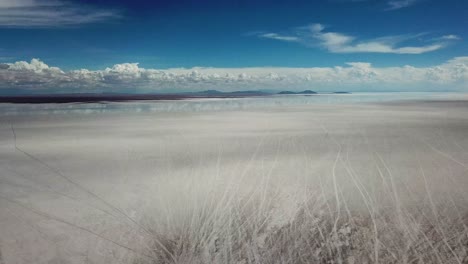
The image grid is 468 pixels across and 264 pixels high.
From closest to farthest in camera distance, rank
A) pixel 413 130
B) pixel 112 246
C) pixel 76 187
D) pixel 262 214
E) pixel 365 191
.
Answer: pixel 112 246 → pixel 262 214 → pixel 365 191 → pixel 76 187 → pixel 413 130

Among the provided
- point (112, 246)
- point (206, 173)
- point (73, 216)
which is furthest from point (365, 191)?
point (73, 216)

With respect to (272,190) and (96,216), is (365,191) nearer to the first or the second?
(272,190)

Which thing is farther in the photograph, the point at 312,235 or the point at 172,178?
the point at 172,178

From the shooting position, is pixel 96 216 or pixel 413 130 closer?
pixel 96 216

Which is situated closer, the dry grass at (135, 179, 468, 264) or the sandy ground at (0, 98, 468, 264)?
the dry grass at (135, 179, 468, 264)

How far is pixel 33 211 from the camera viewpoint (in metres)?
6.39

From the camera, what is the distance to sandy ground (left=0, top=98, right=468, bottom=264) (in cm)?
552

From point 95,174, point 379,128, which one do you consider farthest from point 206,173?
point 379,128

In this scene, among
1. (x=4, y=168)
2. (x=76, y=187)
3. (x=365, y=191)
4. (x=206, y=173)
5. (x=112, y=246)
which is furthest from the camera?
(x=4, y=168)

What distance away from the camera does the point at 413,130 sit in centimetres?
1592

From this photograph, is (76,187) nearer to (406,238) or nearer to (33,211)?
(33,211)

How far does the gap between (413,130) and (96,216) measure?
1380cm

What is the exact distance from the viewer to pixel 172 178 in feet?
27.7

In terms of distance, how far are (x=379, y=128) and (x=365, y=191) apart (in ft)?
34.4
